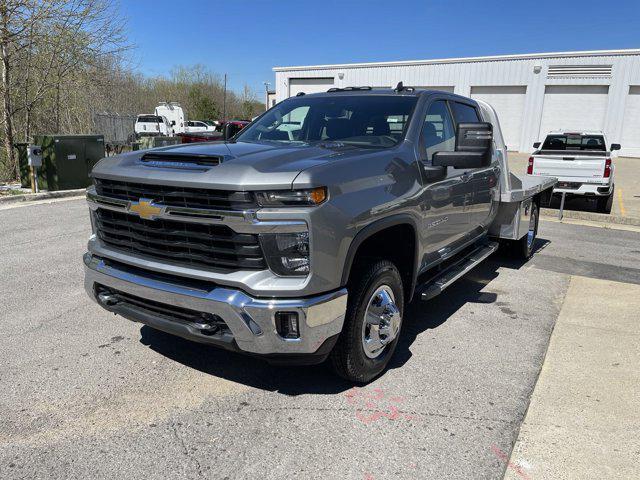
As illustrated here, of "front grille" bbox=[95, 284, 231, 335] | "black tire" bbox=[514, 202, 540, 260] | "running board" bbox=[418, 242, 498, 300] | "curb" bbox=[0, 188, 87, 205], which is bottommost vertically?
"curb" bbox=[0, 188, 87, 205]

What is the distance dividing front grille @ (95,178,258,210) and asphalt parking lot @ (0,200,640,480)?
1.24m

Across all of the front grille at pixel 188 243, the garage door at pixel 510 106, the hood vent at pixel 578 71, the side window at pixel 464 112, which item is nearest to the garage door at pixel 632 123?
the hood vent at pixel 578 71

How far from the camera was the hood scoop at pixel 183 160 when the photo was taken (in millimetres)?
3062

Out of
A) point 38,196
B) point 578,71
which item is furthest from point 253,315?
point 578,71

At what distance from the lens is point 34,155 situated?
1094 cm

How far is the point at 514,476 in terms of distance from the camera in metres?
2.62

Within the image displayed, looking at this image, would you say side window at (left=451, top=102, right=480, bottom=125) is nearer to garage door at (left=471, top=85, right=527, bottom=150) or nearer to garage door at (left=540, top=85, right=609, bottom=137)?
garage door at (left=540, top=85, right=609, bottom=137)

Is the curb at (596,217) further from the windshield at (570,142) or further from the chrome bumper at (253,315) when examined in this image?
the chrome bumper at (253,315)

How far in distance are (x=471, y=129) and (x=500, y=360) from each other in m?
1.76

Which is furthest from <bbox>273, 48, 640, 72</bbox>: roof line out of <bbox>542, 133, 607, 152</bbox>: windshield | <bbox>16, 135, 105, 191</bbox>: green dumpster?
<bbox>16, 135, 105, 191</bbox>: green dumpster

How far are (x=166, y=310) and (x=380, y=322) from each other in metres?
1.38

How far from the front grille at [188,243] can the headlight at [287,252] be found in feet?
0.18

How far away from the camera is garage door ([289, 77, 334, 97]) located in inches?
1518

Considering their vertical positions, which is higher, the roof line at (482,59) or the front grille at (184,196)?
the roof line at (482,59)
